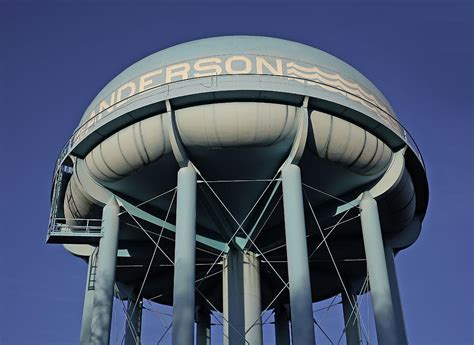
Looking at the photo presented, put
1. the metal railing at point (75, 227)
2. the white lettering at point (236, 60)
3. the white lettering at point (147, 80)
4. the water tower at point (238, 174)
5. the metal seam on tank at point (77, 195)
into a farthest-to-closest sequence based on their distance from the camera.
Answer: the metal railing at point (75, 227) → the metal seam on tank at point (77, 195) → the white lettering at point (147, 80) → the white lettering at point (236, 60) → the water tower at point (238, 174)

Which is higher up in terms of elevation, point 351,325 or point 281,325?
point 281,325

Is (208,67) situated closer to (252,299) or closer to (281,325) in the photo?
(252,299)

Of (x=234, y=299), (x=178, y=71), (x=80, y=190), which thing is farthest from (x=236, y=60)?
(x=234, y=299)

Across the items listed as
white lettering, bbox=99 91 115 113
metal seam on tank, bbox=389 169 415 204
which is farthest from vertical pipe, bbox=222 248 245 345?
white lettering, bbox=99 91 115 113

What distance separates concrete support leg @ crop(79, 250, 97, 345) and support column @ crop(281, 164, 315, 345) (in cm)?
616

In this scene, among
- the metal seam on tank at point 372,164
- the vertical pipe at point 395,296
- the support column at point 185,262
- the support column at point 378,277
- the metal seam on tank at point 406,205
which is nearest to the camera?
the support column at point 185,262

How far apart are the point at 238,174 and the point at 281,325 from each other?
830cm

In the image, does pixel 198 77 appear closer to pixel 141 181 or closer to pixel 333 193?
pixel 141 181

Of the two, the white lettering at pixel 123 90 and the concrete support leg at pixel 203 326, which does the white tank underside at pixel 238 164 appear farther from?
the concrete support leg at pixel 203 326

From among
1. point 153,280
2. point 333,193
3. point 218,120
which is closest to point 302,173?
point 333,193

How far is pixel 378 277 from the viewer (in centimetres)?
1573

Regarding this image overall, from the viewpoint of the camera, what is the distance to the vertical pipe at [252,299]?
17.6 m

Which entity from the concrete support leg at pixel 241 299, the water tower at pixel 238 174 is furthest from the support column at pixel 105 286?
the concrete support leg at pixel 241 299

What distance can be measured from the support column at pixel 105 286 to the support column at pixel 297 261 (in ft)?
14.7
